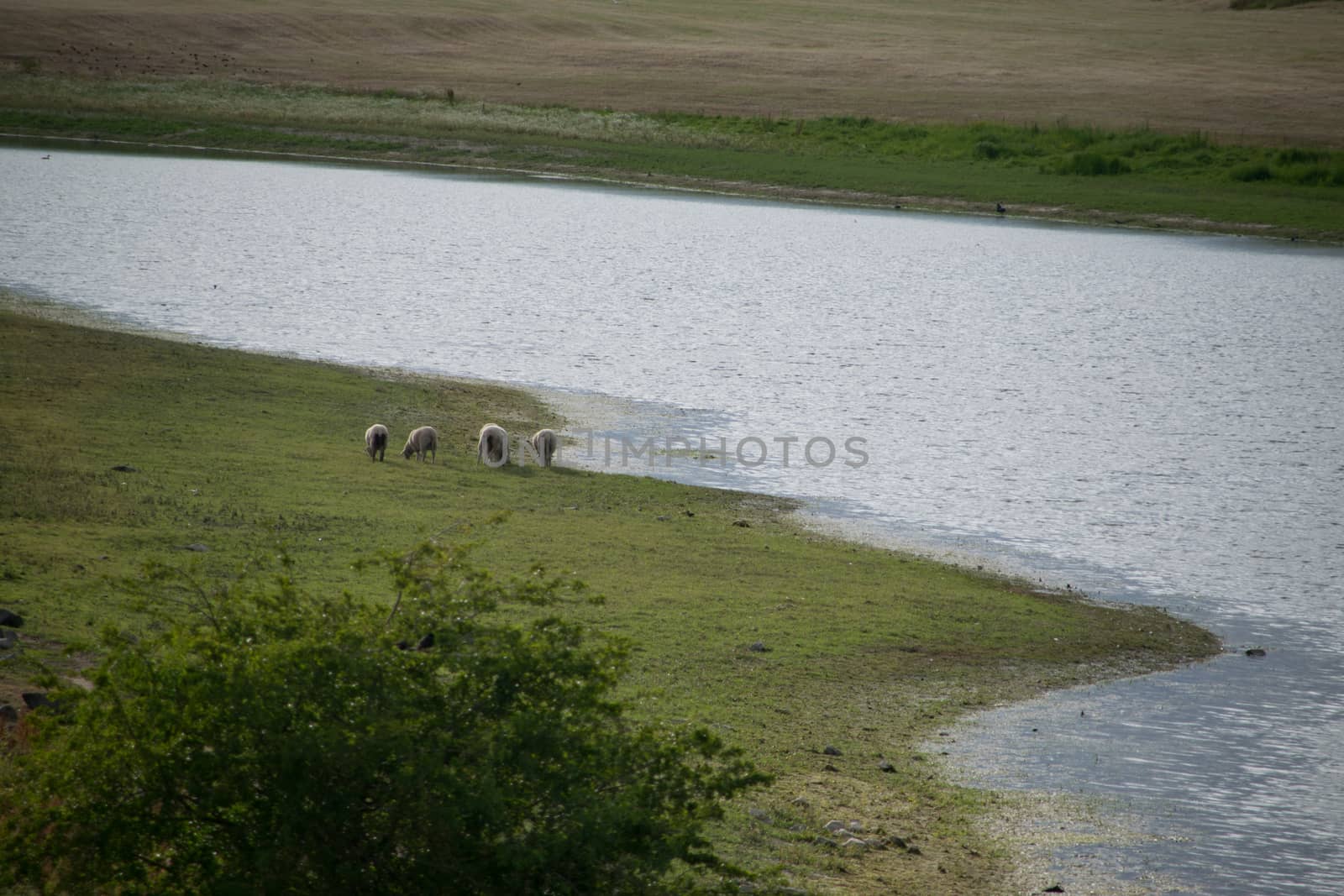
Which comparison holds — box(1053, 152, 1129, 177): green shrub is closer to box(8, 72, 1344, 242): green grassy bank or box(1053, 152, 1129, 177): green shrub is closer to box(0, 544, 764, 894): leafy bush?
box(8, 72, 1344, 242): green grassy bank

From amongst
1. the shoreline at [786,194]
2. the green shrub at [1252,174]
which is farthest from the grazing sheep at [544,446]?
the green shrub at [1252,174]

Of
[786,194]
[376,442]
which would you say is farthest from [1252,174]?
[376,442]

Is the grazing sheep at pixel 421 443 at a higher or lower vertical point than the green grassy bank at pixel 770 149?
lower

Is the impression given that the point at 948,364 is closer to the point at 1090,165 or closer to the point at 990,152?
the point at 1090,165

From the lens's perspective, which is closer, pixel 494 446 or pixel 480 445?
pixel 494 446

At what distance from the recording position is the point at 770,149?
63.8 meters

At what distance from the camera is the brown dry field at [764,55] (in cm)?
7506

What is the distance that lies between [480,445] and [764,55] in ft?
262

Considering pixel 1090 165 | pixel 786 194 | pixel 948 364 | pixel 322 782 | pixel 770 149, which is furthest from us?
pixel 770 149

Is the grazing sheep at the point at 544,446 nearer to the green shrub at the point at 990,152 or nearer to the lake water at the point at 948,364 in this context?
the lake water at the point at 948,364

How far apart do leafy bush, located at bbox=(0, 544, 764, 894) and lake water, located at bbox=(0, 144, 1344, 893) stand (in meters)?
4.27

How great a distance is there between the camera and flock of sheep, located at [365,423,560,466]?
1794cm

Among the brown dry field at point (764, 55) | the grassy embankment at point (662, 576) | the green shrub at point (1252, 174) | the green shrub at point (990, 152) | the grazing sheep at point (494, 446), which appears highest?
the brown dry field at point (764, 55)

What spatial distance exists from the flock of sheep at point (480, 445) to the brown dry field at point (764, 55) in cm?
5418
